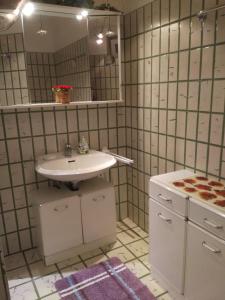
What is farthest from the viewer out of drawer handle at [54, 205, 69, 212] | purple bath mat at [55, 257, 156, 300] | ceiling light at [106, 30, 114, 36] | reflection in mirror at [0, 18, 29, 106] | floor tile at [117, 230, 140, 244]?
floor tile at [117, 230, 140, 244]

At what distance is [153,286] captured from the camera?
178cm

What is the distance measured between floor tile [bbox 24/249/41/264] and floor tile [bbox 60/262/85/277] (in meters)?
0.28

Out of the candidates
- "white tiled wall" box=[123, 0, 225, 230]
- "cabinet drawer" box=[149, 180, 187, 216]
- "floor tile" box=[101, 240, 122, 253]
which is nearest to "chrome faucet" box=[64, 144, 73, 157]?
"white tiled wall" box=[123, 0, 225, 230]

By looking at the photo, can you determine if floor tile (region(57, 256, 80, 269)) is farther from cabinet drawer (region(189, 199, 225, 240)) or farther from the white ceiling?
the white ceiling

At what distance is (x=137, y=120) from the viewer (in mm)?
2281

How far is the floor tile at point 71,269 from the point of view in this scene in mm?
1936

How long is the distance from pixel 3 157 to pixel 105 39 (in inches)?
51.3

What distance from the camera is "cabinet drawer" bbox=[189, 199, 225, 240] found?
47.8 inches

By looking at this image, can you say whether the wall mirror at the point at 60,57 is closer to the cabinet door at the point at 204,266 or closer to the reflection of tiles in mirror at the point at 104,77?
the reflection of tiles in mirror at the point at 104,77

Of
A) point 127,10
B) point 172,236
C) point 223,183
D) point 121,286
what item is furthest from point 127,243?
point 127,10

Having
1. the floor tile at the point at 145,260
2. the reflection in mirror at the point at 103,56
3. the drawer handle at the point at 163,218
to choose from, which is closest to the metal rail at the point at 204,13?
the reflection in mirror at the point at 103,56

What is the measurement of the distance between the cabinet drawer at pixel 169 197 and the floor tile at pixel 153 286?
25.7 inches

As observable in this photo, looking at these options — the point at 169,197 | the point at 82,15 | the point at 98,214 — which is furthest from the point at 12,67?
the point at 169,197

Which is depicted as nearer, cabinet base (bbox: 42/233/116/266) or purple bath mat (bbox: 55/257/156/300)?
purple bath mat (bbox: 55/257/156/300)
